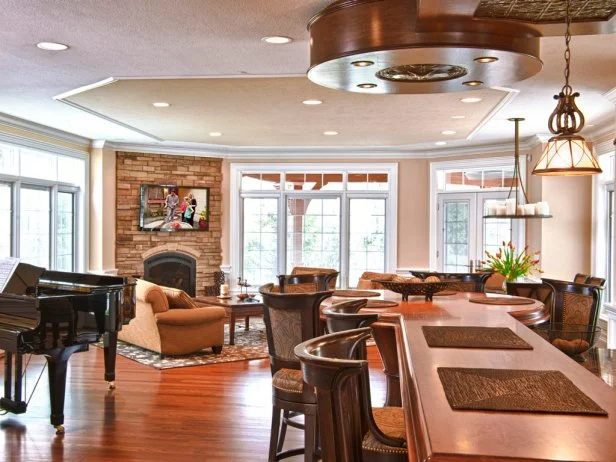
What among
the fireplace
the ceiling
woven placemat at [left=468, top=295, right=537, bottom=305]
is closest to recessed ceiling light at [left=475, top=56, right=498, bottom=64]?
the ceiling

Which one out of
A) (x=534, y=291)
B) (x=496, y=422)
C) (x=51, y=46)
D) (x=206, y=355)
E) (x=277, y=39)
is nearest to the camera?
(x=496, y=422)

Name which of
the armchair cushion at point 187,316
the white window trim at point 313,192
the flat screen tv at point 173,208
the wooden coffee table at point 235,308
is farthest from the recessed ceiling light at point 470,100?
the flat screen tv at point 173,208

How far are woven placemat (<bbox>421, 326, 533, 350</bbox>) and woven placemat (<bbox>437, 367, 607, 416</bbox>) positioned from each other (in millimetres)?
438

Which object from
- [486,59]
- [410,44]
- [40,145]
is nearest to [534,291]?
[486,59]

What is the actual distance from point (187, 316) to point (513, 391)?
5943 mm

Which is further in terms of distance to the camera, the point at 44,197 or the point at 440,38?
the point at 44,197

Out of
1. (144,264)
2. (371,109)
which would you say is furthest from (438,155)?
(144,264)

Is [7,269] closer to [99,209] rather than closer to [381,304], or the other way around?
[381,304]

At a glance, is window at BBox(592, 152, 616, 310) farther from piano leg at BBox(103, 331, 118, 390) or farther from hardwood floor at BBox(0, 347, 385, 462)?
piano leg at BBox(103, 331, 118, 390)

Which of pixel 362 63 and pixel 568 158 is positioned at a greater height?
pixel 362 63

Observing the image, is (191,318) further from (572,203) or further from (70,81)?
(572,203)

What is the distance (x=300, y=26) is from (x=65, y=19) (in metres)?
1.42

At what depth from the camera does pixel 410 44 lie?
376cm

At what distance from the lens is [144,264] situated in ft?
36.3
